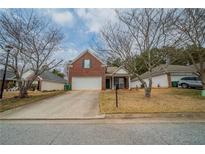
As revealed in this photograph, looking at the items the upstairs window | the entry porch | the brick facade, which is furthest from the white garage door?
the entry porch

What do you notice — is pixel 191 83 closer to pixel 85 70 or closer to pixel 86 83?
pixel 86 83

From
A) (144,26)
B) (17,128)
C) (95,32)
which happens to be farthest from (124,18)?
(17,128)

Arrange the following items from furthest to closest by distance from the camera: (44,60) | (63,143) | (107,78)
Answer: (107,78) → (44,60) → (63,143)

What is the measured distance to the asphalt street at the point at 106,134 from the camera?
4.62 m

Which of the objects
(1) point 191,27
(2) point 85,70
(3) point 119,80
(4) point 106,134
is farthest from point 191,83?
(4) point 106,134

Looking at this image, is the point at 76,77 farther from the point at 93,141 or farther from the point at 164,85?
the point at 93,141

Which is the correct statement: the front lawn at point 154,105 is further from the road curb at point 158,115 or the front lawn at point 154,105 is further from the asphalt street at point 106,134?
the asphalt street at point 106,134

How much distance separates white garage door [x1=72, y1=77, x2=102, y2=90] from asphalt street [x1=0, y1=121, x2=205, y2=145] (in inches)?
705

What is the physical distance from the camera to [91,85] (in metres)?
24.2

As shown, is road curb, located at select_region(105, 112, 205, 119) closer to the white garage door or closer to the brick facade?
the brick facade

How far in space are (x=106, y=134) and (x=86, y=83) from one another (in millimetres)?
19234

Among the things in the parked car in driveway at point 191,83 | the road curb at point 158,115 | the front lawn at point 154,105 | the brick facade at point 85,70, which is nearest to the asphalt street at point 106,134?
the road curb at point 158,115

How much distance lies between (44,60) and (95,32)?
5.42 metres

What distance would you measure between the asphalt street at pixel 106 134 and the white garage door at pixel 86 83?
17.9 metres
